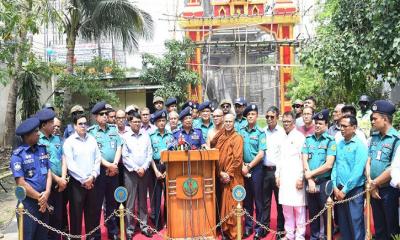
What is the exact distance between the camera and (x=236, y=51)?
18.5 meters

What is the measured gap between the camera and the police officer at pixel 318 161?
498cm

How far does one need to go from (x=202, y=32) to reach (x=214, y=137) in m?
14.0

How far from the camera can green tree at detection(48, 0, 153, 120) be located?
12.6 meters

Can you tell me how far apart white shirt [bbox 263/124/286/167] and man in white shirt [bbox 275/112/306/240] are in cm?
17

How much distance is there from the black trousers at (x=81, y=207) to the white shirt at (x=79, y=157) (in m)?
0.12

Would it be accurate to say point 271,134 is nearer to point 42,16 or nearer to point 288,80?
point 42,16

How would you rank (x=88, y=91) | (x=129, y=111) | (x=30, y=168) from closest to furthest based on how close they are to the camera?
(x=30, y=168), (x=129, y=111), (x=88, y=91)

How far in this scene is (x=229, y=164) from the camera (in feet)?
17.6

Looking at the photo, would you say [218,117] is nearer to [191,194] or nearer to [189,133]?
[189,133]

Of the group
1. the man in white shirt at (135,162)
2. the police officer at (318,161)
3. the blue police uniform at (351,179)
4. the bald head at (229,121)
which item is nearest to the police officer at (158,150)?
the man in white shirt at (135,162)

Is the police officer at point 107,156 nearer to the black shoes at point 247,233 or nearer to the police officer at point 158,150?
the police officer at point 158,150

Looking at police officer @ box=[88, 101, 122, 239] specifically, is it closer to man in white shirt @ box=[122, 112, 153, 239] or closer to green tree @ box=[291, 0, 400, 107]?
man in white shirt @ box=[122, 112, 153, 239]

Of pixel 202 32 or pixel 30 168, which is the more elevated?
pixel 202 32

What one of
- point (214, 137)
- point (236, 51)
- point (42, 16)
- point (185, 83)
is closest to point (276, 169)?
point (214, 137)
